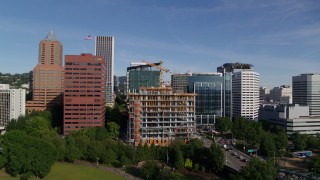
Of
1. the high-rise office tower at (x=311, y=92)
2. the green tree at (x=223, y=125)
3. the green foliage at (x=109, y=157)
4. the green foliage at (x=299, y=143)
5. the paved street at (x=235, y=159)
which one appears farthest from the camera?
the high-rise office tower at (x=311, y=92)

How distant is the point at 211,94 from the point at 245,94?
1589 centimetres

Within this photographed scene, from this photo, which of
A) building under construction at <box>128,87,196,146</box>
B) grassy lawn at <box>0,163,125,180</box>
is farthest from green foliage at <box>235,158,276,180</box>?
building under construction at <box>128,87,196,146</box>

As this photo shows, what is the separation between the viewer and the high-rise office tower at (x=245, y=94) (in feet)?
372

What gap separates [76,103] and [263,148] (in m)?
44.6

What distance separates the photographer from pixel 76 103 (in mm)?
77000

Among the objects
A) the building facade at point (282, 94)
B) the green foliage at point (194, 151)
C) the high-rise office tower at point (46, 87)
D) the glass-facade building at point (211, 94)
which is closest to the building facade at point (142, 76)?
the glass-facade building at point (211, 94)

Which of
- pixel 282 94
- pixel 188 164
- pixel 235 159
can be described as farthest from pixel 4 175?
pixel 282 94

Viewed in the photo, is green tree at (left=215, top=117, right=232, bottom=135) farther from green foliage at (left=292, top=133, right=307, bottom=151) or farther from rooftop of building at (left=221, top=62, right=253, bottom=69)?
rooftop of building at (left=221, top=62, right=253, bottom=69)

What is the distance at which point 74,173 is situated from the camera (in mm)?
47938

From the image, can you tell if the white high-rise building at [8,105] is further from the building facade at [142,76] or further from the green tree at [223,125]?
the green tree at [223,125]

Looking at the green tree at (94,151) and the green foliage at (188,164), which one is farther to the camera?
the green tree at (94,151)

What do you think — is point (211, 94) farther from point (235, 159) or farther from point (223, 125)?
point (235, 159)

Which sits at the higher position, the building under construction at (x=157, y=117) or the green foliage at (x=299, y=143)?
the building under construction at (x=157, y=117)

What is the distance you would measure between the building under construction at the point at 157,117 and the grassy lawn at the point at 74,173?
1896 centimetres
